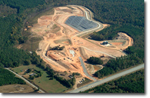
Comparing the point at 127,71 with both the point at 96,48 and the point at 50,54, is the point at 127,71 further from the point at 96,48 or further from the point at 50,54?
the point at 50,54

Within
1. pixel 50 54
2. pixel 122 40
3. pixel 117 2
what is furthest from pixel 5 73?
pixel 117 2

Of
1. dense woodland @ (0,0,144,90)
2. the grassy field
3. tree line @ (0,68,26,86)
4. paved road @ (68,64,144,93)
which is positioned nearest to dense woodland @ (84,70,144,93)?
paved road @ (68,64,144,93)

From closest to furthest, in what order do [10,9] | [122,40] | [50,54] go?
[50,54], [122,40], [10,9]

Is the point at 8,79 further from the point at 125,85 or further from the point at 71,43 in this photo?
the point at 71,43

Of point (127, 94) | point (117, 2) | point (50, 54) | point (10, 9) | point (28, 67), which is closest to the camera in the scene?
point (127, 94)

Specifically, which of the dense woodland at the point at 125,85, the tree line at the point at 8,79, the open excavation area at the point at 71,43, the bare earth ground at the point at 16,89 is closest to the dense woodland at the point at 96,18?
the open excavation area at the point at 71,43

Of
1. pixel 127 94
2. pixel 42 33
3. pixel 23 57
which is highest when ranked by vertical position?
pixel 42 33
